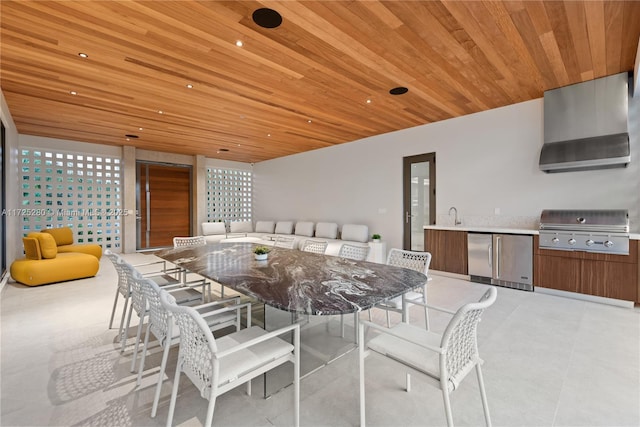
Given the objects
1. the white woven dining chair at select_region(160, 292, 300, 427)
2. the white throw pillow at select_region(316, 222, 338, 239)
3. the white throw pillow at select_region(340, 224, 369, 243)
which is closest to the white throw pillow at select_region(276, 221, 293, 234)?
the white throw pillow at select_region(316, 222, 338, 239)

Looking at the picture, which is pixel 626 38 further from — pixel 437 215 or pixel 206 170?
pixel 206 170

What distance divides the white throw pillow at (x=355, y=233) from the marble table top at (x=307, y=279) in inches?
129

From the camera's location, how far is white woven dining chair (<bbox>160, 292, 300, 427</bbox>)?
1.25 m

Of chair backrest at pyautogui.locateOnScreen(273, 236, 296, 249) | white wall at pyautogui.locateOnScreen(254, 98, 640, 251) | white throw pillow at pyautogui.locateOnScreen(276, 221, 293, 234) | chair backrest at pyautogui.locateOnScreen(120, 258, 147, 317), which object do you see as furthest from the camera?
white throw pillow at pyautogui.locateOnScreen(276, 221, 293, 234)

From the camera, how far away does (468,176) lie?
4.98 m

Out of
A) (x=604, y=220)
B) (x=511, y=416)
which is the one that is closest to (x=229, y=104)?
(x=511, y=416)

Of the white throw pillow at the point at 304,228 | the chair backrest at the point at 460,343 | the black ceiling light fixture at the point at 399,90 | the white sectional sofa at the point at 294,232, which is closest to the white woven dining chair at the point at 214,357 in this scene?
the chair backrest at the point at 460,343

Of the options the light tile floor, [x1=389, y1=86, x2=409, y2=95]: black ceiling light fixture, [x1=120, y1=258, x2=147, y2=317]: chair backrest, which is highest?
[x1=389, y1=86, x2=409, y2=95]: black ceiling light fixture

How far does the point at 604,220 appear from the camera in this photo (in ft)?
11.7

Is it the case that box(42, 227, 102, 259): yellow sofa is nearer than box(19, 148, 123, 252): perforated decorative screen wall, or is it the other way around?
box(42, 227, 102, 259): yellow sofa

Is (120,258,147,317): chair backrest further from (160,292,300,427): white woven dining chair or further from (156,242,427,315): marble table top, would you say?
(160,292,300,427): white woven dining chair

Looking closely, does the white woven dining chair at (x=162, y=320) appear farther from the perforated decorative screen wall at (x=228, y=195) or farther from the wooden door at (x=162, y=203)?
the perforated decorative screen wall at (x=228, y=195)

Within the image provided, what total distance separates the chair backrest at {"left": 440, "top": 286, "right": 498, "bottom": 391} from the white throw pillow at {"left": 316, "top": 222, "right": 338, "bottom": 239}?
17.6 ft

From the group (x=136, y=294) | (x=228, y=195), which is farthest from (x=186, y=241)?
(x=228, y=195)
